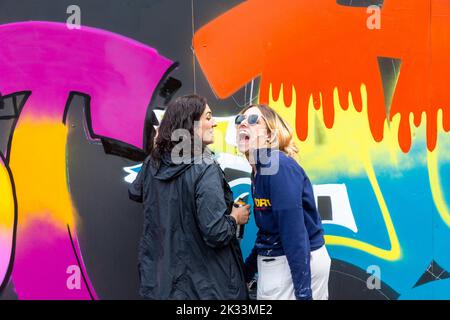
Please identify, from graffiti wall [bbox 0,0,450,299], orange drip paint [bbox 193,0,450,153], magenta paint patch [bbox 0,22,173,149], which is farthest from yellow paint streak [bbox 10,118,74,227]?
orange drip paint [bbox 193,0,450,153]

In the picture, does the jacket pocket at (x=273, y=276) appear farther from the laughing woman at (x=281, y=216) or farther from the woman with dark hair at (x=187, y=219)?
the woman with dark hair at (x=187, y=219)

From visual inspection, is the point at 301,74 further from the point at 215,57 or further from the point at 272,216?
the point at 272,216

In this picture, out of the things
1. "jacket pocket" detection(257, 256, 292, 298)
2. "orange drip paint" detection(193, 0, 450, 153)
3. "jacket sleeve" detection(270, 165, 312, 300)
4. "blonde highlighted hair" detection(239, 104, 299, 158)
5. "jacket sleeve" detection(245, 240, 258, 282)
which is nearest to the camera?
"jacket sleeve" detection(270, 165, 312, 300)

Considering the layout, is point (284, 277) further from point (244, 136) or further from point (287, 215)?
point (244, 136)

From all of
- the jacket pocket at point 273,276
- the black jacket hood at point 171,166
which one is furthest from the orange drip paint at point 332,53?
the jacket pocket at point 273,276

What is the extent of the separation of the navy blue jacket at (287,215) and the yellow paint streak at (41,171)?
1728 mm

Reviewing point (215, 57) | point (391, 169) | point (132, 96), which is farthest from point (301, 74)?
point (132, 96)

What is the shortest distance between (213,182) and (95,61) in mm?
1735

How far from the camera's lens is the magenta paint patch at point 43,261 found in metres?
3.82

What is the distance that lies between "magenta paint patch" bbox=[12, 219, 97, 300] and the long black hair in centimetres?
156

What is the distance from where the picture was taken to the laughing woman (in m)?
2.49

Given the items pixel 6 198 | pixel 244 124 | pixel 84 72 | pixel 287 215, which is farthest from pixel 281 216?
pixel 6 198

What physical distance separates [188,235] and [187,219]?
81mm

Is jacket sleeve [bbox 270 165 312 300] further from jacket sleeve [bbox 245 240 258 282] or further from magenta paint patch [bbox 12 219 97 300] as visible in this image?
magenta paint patch [bbox 12 219 97 300]
